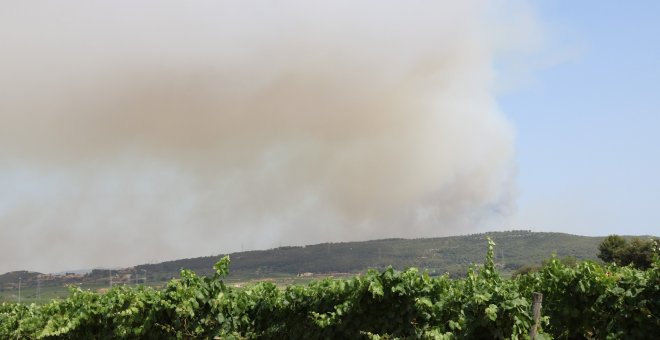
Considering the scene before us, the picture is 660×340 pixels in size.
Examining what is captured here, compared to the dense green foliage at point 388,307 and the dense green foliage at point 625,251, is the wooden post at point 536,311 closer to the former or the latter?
the dense green foliage at point 388,307

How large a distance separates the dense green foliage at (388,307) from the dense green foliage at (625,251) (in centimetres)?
6708

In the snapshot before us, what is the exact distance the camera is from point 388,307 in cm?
1313

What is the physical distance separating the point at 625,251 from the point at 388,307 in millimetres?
75662

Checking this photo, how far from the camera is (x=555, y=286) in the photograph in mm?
12672

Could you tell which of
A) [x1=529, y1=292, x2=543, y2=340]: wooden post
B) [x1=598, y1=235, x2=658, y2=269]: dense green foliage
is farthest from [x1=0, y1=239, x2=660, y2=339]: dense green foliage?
[x1=598, y1=235, x2=658, y2=269]: dense green foliage

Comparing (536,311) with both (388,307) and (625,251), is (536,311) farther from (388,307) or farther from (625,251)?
(625,251)

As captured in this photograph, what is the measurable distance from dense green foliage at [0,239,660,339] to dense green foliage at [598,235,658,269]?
220 feet

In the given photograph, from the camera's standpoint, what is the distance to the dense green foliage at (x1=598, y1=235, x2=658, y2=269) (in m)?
77.4

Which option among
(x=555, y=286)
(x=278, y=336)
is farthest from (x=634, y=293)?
(x=278, y=336)

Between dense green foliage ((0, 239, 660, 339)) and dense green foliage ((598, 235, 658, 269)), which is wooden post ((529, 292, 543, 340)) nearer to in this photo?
dense green foliage ((0, 239, 660, 339))

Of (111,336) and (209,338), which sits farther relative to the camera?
(111,336)

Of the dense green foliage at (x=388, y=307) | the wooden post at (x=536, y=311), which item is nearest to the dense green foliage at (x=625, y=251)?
the dense green foliage at (x=388, y=307)

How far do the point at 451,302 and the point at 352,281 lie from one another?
2304mm

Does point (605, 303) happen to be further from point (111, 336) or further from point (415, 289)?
point (111, 336)
